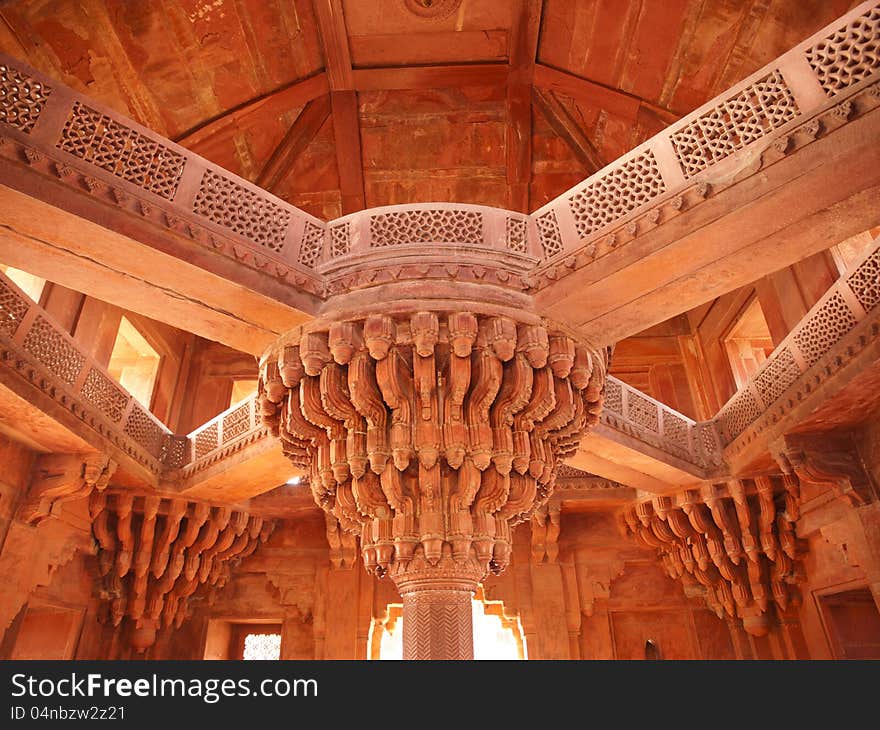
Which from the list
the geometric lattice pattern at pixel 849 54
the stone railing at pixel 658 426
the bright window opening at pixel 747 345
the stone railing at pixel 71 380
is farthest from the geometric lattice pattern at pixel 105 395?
the bright window opening at pixel 747 345

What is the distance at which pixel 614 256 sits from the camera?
3.96 metres

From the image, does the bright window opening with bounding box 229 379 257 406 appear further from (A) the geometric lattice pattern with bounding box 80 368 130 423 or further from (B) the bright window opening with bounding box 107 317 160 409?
(A) the geometric lattice pattern with bounding box 80 368 130 423

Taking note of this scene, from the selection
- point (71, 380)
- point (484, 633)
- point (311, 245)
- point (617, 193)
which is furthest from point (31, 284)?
point (484, 633)

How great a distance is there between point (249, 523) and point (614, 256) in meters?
7.00

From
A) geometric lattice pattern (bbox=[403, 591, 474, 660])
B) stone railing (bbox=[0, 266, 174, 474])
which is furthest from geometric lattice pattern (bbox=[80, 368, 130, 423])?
geometric lattice pattern (bbox=[403, 591, 474, 660])

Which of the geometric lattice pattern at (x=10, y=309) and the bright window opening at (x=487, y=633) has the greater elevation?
the geometric lattice pattern at (x=10, y=309)

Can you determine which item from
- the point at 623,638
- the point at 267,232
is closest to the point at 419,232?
the point at 267,232

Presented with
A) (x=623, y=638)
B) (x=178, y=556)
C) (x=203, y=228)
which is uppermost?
(x=203, y=228)

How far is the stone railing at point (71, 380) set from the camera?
5250 mm

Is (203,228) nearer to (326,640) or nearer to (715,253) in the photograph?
(715,253)

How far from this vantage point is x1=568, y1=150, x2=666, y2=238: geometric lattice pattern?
13.0 ft

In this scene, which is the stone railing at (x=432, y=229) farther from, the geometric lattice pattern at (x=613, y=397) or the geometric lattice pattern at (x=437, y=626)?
the geometric lattice pattern at (x=613, y=397)

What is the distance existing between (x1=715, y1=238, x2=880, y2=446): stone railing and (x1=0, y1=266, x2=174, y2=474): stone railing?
6.88 meters

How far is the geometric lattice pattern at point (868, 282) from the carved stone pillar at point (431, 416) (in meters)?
2.51
